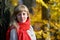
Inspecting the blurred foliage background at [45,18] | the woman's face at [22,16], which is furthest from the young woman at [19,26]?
the blurred foliage background at [45,18]

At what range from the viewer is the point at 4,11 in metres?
4.87

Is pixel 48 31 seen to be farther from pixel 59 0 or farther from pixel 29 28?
pixel 29 28

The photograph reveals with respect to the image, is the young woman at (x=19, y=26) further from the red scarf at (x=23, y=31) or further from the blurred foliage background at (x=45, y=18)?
the blurred foliage background at (x=45, y=18)

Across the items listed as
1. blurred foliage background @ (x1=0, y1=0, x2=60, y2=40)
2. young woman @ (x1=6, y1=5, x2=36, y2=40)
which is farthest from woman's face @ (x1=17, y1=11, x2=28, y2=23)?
blurred foliage background @ (x1=0, y1=0, x2=60, y2=40)

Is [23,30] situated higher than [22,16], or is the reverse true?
[22,16]

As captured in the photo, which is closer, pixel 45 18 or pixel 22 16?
pixel 22 16

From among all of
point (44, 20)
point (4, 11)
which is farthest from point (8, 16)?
point (44, 20)

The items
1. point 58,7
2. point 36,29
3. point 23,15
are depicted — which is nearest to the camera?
point 23,15

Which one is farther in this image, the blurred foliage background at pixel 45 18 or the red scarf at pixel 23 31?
the blurred foliage background at pixel 45 18

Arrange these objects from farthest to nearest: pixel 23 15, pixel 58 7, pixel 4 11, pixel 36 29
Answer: pixel 36 29, pixel 58 7, pixel 4 11, pixel 23 15

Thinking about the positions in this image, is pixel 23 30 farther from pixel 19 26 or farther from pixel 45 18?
pixel 45 18

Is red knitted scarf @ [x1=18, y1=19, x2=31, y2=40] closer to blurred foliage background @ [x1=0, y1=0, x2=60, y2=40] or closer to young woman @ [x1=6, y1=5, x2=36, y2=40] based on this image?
young woman @ [x1=6, y1=5, x2=36, y2=40]

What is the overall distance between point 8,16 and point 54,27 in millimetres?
1154

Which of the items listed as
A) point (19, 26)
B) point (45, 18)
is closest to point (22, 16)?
point (19, 26)
